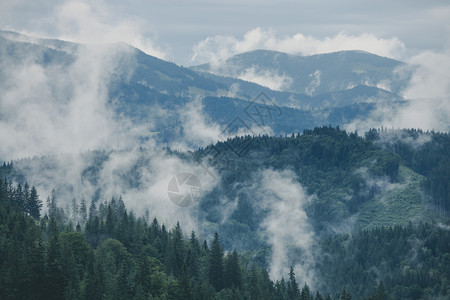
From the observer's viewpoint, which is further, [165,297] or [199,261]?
[199,261]

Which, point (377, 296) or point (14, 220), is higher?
point (14, 220)

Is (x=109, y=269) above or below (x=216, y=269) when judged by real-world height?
above

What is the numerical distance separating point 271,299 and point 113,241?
1899 inches

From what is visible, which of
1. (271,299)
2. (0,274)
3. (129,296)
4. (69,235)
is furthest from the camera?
(271,299)

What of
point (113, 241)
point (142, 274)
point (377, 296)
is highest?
point (113, 241)

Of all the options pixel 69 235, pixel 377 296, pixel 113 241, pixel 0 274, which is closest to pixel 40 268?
pixel 0 274

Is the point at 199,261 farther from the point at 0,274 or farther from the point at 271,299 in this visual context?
the point at 0,274

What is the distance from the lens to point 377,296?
603 feet

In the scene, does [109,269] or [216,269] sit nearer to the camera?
[109,269]

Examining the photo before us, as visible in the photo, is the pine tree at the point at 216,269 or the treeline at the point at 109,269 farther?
the pine tree at the point at 216,269

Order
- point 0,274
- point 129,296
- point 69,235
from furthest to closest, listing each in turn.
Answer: point 69,235
point 129,296
point 0,274

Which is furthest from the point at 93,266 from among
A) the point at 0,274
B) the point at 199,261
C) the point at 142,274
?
the point at 199,261

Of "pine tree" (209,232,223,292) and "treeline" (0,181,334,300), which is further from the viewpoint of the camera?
"pine tree" (209,232,223,292)

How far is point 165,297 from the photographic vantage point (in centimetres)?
14725
